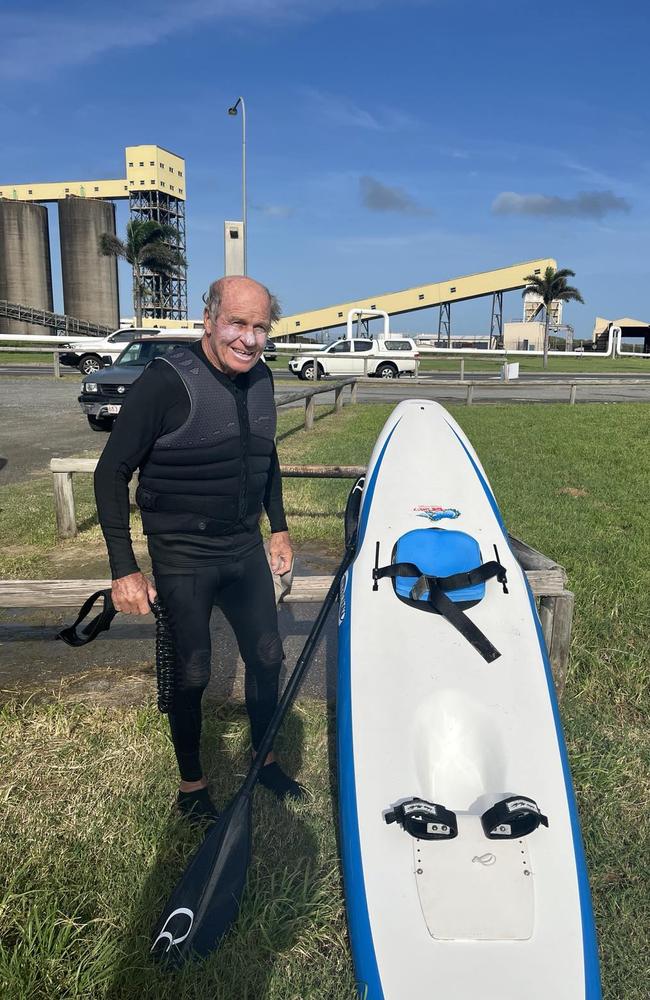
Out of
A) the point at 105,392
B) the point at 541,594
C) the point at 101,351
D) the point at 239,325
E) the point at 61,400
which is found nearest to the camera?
the point at 239,325

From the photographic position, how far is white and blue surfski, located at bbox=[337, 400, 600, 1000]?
181cm

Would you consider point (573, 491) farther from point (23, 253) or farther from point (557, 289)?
point (23, 253)

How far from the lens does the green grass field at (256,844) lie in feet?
6.62

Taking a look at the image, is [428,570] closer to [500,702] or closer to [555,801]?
[500,702]

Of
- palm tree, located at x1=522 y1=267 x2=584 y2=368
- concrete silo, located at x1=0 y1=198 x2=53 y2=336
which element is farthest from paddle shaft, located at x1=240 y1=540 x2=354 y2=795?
concrete silo, located at x1=0 y1=198 x2=53 y2=336

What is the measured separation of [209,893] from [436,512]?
1946 millimetres

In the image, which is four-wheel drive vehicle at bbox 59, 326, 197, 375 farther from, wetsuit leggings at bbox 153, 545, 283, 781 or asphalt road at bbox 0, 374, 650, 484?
wetsuit leggings at bbox 153, 545, 283, 781

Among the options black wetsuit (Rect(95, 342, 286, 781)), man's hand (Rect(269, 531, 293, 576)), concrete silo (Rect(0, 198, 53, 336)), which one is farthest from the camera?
concrete silo (Rect(0, 198, 53, 336))

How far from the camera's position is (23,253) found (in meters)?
66.3

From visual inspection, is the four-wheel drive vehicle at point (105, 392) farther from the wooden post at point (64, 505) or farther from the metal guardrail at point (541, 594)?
the metal guardrail at point (541, 594)

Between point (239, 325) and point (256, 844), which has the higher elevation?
point (239, 325)

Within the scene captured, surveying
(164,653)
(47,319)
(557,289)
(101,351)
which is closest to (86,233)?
(47,319)

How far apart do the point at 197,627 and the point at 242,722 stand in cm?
108

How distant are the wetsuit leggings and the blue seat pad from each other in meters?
0.62
